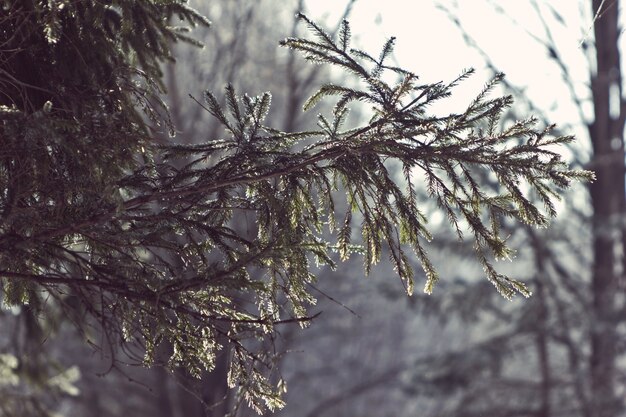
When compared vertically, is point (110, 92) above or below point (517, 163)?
above

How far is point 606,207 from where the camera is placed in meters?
11.6

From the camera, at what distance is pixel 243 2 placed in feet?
49.9

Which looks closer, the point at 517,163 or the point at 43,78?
the point at 517,163

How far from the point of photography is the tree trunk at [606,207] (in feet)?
35.5

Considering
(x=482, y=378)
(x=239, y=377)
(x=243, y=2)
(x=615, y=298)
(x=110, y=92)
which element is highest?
(x=243, y=2)

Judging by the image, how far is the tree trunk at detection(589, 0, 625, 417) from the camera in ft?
35.5

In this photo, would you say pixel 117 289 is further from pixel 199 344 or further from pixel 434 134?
pixel 434 134

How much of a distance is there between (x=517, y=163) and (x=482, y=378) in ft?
31.4

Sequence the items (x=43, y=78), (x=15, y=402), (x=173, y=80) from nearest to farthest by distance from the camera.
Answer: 1. (x=43, y=78)
2. (x=15, y=402)
3. (x=173, y=80)

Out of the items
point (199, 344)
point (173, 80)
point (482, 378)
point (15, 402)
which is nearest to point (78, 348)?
point (173, 80)

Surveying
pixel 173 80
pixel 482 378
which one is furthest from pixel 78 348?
pixel 482 378

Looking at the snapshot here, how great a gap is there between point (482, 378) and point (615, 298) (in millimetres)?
2223

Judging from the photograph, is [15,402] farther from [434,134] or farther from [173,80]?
[173,80]

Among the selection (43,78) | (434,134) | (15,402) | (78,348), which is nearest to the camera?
(434,134)
